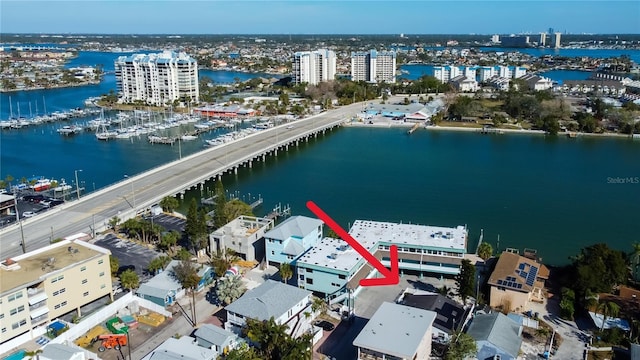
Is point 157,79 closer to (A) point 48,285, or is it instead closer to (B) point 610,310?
(A) point 48,285

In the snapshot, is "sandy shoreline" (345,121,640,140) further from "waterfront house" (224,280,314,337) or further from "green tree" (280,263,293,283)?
"waterfront house" (224,280,314,337)

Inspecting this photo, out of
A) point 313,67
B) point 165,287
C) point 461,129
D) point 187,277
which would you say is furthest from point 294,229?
point 313,67

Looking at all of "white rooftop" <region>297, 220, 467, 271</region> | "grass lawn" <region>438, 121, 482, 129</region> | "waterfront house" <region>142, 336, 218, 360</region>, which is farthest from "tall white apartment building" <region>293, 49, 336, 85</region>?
"waterfront house" <region>142, 336, 218, 360</region>

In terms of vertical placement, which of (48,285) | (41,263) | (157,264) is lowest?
(157,264)

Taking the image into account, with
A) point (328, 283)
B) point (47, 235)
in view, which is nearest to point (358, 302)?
point (328, 283)

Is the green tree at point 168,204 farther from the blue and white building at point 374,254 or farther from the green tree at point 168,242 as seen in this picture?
the blue and white building at point 374,254

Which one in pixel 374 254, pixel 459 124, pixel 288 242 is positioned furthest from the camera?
pixel 459 124

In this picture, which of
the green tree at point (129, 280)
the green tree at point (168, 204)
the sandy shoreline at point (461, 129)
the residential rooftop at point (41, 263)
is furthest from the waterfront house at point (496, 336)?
the sandy shoreline at point (461, 129)
